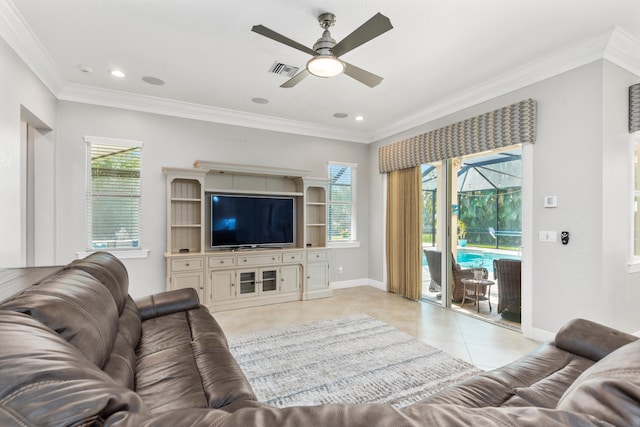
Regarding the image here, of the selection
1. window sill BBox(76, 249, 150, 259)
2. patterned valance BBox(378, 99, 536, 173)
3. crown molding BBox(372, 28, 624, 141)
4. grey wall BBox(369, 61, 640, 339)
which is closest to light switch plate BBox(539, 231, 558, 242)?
grey wall BBox(369, 61, 640, 339)

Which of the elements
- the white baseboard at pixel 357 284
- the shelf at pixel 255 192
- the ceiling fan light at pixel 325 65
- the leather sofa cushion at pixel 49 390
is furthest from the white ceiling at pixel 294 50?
the white baseboard at pixel 357 284

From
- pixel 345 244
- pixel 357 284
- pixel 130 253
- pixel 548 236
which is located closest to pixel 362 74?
pixel 548 236

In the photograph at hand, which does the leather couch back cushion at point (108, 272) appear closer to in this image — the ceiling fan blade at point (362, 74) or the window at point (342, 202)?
the ceiling fan blade at point (362, 74)

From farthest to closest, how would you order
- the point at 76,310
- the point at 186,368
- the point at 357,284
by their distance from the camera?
the point at 357,284, the point at 186,368, the point at 76,310

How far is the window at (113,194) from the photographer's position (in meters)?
4.03

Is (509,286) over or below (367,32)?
below

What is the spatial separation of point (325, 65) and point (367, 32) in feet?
1.40

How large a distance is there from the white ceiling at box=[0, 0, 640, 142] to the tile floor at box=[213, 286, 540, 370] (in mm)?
2742

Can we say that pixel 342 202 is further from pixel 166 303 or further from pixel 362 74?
pixel 166 303

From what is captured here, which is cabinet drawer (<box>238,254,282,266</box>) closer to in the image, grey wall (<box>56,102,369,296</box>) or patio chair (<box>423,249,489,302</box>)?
grey wall (<box>56,102,369,296</box>)

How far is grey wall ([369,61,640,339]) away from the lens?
9.38 feet

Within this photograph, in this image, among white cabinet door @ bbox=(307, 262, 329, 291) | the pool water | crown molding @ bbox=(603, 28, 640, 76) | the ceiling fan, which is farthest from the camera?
white cabinet door @ bbox=(307, 262, 329, 291)

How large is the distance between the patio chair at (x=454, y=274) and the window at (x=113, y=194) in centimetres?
417

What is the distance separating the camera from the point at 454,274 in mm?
4492
